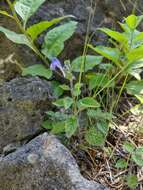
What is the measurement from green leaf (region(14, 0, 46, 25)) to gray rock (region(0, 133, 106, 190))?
1.44ft

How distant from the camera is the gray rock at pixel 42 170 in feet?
4.39

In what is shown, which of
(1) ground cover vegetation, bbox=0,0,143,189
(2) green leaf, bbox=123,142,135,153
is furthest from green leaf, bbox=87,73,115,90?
(2) green leaf, bbox=123,142,135,153

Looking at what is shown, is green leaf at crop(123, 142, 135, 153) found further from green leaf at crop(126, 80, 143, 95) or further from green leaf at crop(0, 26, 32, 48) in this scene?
green leaf at crop(0, 26, 32, 48)

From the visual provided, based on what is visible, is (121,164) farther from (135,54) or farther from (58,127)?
(135,54)

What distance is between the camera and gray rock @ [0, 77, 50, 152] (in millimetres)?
1567

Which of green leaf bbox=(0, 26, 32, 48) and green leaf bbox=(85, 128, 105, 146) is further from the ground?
green leaf bbox=(0, 26, 32, 48)

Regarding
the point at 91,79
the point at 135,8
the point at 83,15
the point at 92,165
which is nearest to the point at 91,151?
the point at 92,165

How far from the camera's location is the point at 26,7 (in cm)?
156

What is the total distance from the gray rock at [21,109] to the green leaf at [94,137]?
0.19 meters

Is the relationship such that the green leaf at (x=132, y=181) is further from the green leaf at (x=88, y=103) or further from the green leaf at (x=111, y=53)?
the green leaf at (x=111, y=53)

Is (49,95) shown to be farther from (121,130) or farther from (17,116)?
(121,130)

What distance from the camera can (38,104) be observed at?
158cm

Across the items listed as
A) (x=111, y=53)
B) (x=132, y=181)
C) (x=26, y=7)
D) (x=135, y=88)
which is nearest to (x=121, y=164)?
(x=132, y=181)

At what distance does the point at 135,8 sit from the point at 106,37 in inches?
8.5
